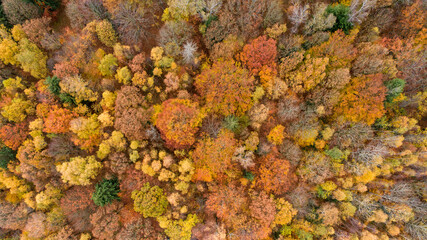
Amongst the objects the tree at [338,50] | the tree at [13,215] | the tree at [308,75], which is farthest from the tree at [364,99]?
the tree at [13,215]

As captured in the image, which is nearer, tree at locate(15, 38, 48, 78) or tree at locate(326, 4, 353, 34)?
tree at locate(326, 4, 353, 34)

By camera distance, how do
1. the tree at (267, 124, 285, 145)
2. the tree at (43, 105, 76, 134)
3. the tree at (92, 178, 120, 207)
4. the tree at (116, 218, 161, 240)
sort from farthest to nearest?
1. the tree at (267, 124, 285, 145)
2. the tree at (116, 218, 161, 240)
3. the tree at (43, 105, 76, 134)
4. the tree at (92, 178, 120, 207)

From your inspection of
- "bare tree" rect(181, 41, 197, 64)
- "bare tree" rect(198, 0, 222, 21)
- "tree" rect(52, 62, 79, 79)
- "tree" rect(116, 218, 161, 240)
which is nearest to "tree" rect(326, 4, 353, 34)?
"bare tree" rect(198, 0, 222, 21)

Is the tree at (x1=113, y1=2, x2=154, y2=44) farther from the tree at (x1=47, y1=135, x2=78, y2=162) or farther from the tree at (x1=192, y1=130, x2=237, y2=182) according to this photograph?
the tree at (x1=192, y1=130, x2=237, y2=182)

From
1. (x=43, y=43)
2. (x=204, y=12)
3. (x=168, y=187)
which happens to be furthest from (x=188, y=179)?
(x=43, y=43)

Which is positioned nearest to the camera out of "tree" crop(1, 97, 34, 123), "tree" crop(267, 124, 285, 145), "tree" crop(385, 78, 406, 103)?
"tree" crop(385, 78, 406, 103)

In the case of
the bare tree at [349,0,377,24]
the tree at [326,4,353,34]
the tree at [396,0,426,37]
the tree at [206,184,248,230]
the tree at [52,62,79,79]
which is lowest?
the tree at [206,184,248,230]

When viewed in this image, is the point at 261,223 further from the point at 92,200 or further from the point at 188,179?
the point at 92,200
